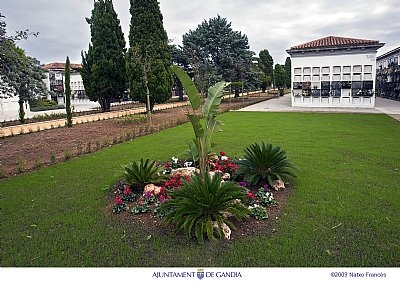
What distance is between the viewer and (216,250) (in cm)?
357

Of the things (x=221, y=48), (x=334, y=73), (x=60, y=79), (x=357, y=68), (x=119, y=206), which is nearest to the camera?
(x=119, y=206)

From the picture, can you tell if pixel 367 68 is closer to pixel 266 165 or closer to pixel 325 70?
pixel 325 70

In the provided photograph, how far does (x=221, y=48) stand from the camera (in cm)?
3216

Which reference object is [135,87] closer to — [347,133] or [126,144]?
[126,144]

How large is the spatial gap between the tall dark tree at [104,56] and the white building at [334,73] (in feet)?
44.6

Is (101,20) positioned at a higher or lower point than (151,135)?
higher

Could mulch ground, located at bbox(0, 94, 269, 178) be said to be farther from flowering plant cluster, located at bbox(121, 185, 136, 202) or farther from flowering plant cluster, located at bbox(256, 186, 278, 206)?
flowering plant cluster, located at bbox(256, 186, 278, 206)

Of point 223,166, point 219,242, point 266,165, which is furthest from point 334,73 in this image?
point 219,242

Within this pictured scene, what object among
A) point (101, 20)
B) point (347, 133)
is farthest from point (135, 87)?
point (347, 133)

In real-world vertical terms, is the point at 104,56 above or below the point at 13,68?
above

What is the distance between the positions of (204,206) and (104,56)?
67.9 feet

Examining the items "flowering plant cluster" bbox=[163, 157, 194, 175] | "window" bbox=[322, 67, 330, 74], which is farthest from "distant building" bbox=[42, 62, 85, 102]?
"flowering plant cluster" bbox=[163, 157, 194, 175]

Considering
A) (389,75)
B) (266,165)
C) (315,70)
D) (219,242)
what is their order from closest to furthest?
(219,242) < (266,165) < (315,70) < (389,75)

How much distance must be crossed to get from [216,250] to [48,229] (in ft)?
7.58
